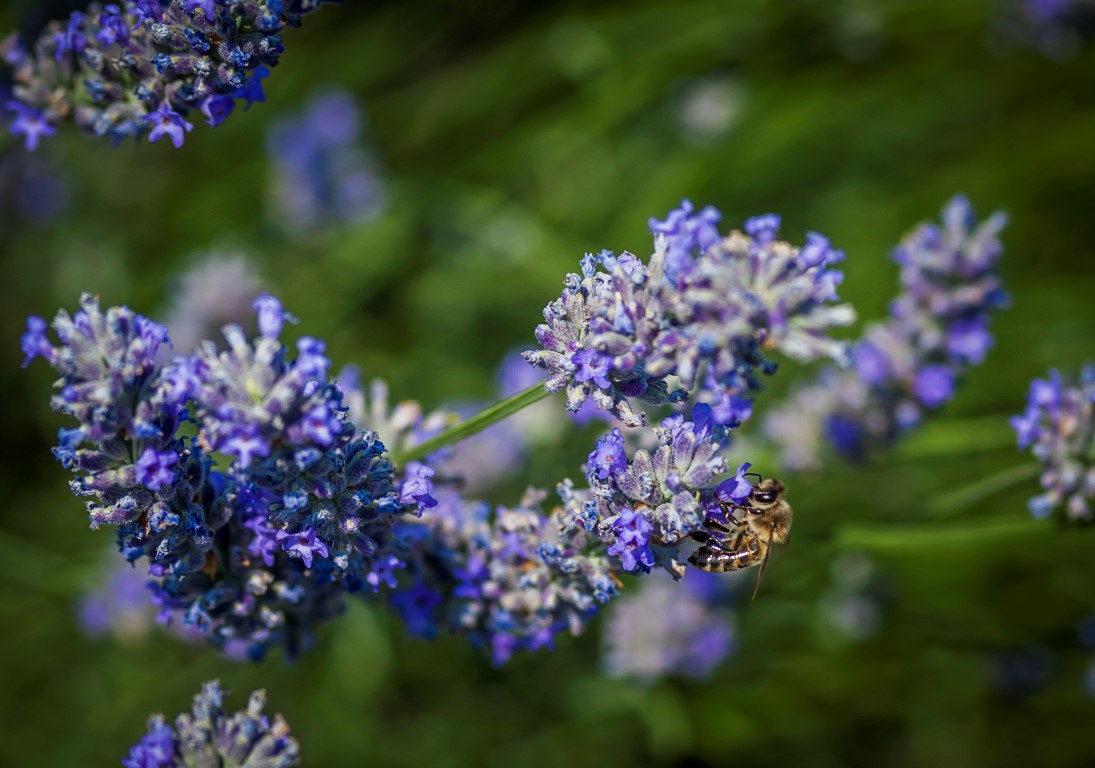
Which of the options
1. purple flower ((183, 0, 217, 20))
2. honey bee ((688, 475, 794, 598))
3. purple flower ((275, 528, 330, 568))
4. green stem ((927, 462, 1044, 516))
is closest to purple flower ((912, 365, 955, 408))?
green stem ((927, 462, 1044, 516))

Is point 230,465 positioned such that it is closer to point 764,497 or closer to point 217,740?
point 217,740

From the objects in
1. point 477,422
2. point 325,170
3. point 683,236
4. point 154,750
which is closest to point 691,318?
point 683,236

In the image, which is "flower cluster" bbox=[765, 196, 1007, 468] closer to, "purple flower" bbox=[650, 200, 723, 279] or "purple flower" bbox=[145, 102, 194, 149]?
"purple flower" bbox=[650, 200, 723, 279]

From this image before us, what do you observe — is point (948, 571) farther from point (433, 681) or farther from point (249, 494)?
point (249, 494)

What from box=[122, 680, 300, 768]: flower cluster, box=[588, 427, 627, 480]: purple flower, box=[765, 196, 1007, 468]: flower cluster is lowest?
box=[122, 680, 300, 768]: flower cluster

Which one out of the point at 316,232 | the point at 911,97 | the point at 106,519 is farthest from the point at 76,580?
the point at 911,97

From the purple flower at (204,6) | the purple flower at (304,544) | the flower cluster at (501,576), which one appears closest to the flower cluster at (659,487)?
the flower cluster at (501,576)
